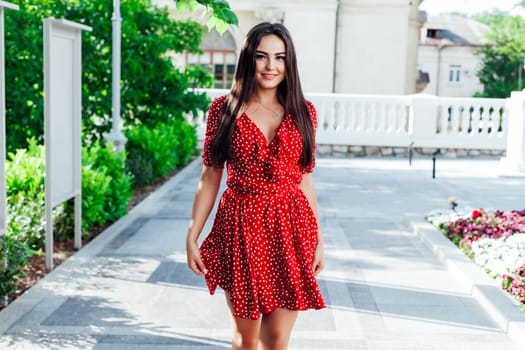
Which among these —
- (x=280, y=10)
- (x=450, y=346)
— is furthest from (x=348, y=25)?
(x=450, y=346)

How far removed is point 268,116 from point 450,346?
2420mm

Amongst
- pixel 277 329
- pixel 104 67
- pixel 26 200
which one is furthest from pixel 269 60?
pixel 104 67

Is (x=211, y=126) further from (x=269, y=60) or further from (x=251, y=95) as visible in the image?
(x=269, y=60)

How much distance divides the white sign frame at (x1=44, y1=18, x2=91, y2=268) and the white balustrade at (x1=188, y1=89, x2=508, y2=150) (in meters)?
11.7

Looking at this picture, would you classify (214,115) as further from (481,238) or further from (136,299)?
(481,238)

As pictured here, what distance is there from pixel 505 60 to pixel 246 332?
5481cm

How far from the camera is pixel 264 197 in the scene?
11.5 feet

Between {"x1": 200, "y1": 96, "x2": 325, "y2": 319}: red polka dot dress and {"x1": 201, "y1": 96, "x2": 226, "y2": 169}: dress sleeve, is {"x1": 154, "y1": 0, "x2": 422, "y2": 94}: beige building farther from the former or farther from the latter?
{"x1": 200, "y1": 96, "x2": 325, "y2": 319}: red polka dot dress

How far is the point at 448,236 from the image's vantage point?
859 cm

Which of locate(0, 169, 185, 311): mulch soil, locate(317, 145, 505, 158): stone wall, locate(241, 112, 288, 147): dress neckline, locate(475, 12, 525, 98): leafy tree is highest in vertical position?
locate(475, 12, 525, 98): leafy tree

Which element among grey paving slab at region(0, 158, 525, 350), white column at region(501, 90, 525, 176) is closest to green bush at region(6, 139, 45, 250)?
grey paving slab at region(0, 158, 525, 350)

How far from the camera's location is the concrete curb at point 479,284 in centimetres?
535

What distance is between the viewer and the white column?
14.8 m

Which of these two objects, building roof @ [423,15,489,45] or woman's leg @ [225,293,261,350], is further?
building roof @ [423,15,489,45]
